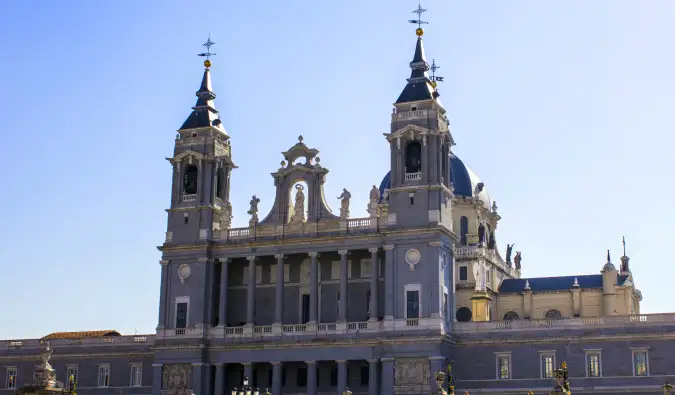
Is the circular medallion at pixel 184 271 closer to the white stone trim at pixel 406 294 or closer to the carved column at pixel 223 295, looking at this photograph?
the carved column at pixel 223 295

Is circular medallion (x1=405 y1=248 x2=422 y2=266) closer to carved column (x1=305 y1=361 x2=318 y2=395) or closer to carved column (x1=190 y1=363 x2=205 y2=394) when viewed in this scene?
carved column (x1=305 y1=361 x2=318 y2=395)

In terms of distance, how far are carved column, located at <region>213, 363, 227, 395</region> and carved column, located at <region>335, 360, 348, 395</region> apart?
9043 mm

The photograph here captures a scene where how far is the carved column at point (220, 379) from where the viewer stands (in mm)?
75500

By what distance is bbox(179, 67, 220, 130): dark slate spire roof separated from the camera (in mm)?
81875

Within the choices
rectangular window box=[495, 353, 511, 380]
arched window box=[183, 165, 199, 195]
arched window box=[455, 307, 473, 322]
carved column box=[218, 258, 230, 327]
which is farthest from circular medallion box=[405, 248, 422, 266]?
arched window box=[455, 307, 473, 322]

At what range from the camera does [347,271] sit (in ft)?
248

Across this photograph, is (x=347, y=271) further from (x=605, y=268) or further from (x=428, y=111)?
(x=605, y=268)

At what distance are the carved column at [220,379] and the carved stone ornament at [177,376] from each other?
196cm

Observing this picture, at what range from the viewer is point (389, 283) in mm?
72188

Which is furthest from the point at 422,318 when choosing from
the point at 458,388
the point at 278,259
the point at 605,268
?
the point at 605,268

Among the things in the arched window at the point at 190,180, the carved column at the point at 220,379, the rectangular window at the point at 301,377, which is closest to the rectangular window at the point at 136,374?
the carved column at the point at 220,379

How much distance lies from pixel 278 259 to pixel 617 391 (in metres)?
25.4

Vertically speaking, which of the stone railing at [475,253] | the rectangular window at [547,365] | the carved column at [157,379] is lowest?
the carved column at [157,379]

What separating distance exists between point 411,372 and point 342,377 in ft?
17.2
